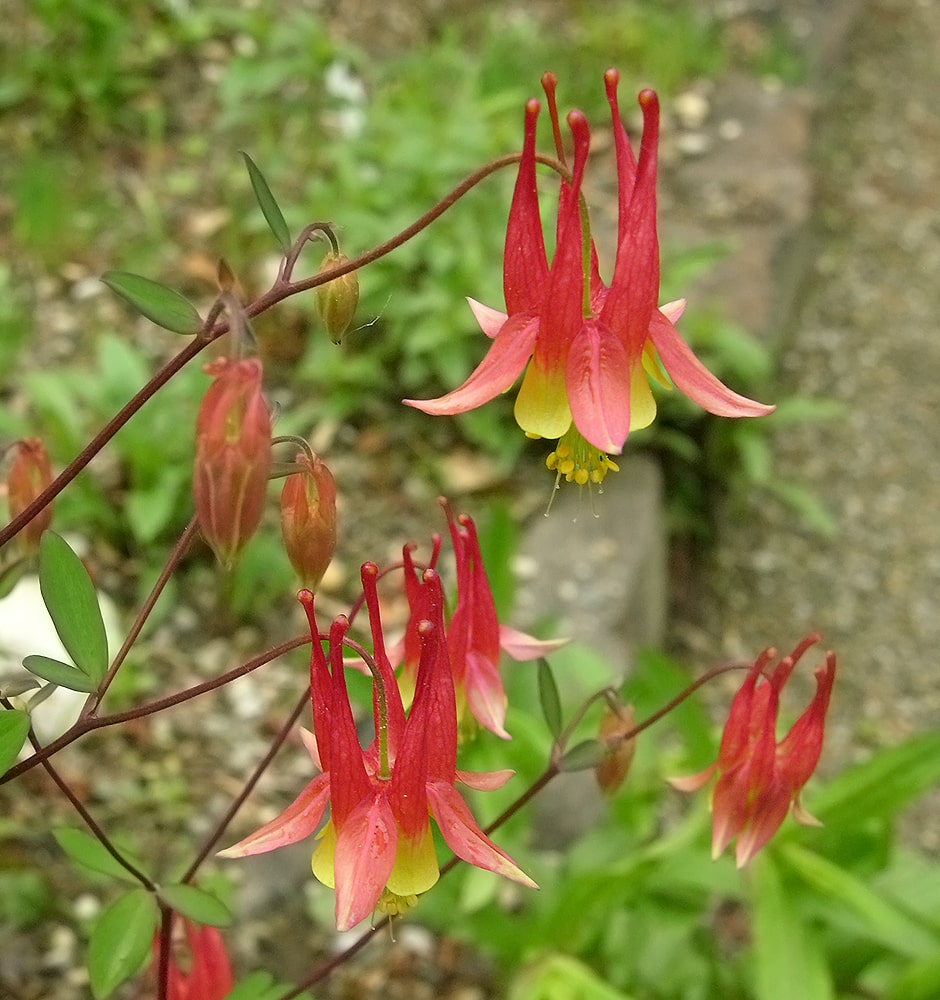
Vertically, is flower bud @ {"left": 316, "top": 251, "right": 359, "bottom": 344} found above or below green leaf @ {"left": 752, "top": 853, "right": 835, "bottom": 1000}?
above

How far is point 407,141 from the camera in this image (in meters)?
2.89

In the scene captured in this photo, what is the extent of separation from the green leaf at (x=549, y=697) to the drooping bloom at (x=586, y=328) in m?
0.22

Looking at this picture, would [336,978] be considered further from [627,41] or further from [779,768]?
[627,41]

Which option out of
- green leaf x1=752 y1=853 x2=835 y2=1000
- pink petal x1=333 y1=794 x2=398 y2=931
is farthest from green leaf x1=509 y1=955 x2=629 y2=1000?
→ pink petal x1=333 y1=794 x2=398 y2=931

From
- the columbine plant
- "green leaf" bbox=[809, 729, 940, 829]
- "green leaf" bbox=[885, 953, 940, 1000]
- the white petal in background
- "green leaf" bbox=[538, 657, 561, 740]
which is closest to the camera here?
the columbine plant

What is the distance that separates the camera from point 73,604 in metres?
0.92

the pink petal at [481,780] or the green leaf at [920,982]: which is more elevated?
the pink petal at [481,780]

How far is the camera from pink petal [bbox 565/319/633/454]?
88 cm

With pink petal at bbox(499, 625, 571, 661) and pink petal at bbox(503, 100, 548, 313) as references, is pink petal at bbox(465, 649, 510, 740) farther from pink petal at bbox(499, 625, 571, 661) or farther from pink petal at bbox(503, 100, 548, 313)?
pink petal at bbox(503, 100, 548, 313)

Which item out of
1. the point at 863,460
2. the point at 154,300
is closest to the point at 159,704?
the point at 154,300

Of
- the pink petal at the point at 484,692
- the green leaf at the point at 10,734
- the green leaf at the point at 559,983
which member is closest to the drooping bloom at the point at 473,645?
the pink petal at the point at 484,692

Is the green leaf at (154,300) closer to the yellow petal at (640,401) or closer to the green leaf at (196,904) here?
the yellow petal at (640,401)

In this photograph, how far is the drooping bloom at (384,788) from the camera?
2.76 ft

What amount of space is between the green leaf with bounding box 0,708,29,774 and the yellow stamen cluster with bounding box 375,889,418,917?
11.5 inches
